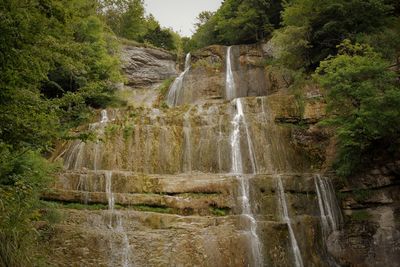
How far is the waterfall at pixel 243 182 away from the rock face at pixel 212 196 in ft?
0.11

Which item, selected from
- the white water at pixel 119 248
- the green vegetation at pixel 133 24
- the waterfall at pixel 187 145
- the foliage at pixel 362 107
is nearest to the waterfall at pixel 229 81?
the waterfall at pixel 187 145

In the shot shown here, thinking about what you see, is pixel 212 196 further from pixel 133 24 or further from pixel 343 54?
pixel 133 24

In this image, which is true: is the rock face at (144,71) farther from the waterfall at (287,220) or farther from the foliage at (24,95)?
the foliage at (24,95)

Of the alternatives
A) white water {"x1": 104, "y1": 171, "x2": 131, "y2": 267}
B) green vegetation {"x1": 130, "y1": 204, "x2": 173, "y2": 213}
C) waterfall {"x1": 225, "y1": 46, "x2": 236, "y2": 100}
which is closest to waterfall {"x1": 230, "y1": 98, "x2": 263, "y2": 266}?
green vegetation {"x1": 130, "y1": 204, "x2": 173, "y2": 213}

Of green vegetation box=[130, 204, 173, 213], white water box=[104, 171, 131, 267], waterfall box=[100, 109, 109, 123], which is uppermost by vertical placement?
waterfall box=[100, 109, 109, 123]

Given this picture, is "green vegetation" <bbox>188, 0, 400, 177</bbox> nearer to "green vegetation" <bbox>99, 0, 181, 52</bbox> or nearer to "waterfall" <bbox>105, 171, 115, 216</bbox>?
"green vegetation" <bbox>99, 0, 181, 52</bbox>

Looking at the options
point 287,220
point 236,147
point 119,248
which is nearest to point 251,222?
point 287,220

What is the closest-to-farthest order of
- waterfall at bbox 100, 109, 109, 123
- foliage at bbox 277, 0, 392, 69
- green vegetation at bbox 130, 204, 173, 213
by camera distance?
green vegetation at bbox 130, 204, 173, 213, waterfall at bbox 100, 109, 109, 123, foliage at bbox 277, 0, 392, 69

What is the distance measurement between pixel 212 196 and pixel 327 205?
404 centimetres

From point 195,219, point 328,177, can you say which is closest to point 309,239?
point 328,177

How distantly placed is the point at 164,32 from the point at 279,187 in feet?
79.5

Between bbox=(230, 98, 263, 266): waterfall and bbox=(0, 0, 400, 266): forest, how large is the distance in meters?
3.30

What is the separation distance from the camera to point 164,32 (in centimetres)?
3309

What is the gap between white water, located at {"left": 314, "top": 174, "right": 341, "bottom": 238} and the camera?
39.3 feet
